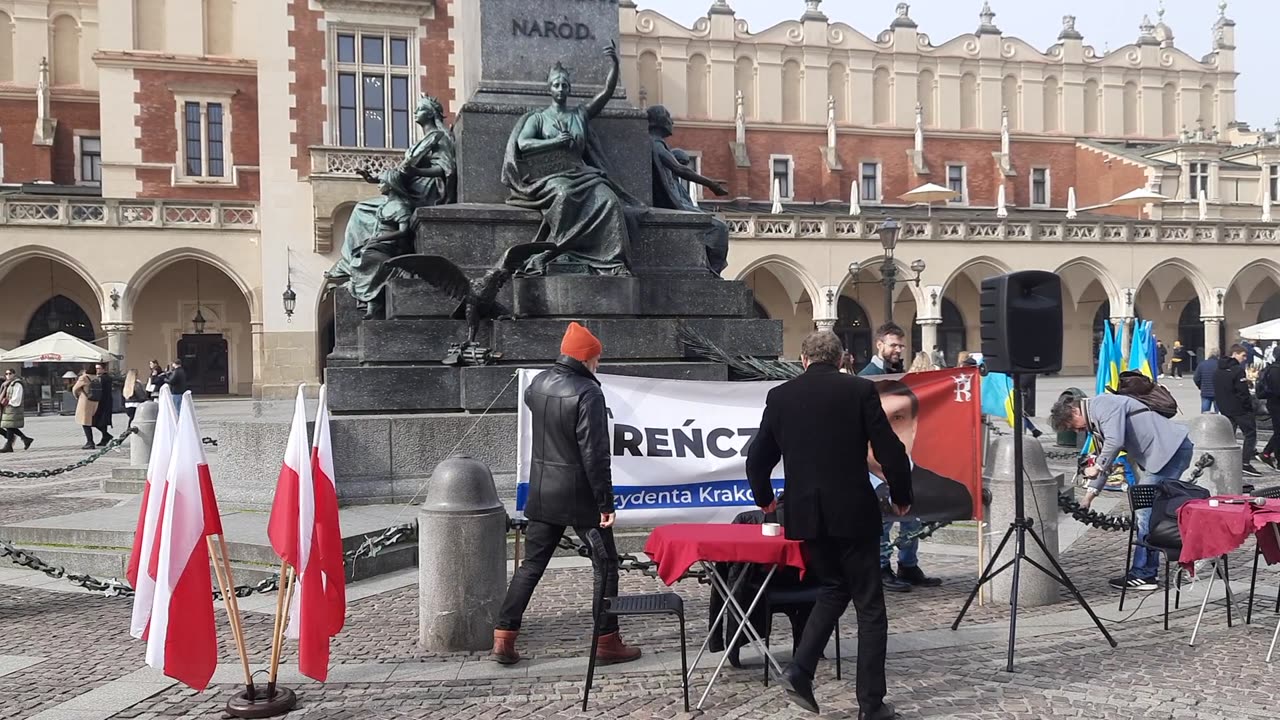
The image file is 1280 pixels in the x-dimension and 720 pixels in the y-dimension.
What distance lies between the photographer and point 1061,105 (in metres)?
51.2

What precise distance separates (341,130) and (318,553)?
1195 inches

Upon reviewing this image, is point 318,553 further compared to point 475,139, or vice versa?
point 475,139

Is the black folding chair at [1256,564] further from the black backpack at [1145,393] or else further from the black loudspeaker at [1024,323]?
the black loudspeaker at [1024,323]

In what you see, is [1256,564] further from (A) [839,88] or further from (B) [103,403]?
(A) [839,88]

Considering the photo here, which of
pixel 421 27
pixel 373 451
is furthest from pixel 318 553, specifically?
pixel 421 27

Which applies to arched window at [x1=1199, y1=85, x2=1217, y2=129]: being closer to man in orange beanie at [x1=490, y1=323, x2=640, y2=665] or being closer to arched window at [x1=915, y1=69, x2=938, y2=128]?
arched window at [x1=915, y1=69, x2=938, y2=128]

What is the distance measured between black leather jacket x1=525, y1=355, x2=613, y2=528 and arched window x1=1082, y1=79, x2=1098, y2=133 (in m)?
52.9

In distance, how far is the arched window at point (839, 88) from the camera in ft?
158

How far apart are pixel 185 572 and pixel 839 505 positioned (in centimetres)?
272

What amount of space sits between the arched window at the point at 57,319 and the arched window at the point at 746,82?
91.4 ft

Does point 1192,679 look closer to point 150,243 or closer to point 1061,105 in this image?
point 150,243

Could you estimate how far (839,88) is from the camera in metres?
48.5

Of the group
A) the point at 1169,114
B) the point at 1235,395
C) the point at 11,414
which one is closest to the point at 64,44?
the point at 11,414

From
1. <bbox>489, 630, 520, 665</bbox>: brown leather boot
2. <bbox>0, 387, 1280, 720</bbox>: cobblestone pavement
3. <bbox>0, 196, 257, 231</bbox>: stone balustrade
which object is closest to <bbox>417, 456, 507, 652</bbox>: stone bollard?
<bbox>0, 387, 1280, 720</bbox>: cobblestone pavement
